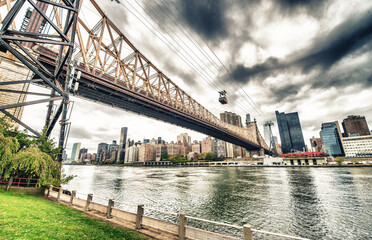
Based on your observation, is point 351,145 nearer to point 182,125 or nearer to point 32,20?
point 182,125

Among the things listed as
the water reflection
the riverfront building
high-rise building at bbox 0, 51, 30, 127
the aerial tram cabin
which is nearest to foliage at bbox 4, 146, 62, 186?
high-rise building at bbox 0, 51, 30, 127

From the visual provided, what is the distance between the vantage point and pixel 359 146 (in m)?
140

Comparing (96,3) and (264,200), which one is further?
(96,3)

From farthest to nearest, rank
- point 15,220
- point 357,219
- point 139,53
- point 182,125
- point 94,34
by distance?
point 182,125, point 139,53, point 94,34, point 357,219, point 15,220

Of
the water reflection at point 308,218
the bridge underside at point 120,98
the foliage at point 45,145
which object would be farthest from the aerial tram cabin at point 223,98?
the foliage at point 45,145

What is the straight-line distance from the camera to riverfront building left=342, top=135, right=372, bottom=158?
13423 centimetres

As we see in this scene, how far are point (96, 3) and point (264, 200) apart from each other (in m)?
40.0

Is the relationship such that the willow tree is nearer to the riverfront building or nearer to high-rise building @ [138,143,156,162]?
high-rise building @ [138,143,156,162]

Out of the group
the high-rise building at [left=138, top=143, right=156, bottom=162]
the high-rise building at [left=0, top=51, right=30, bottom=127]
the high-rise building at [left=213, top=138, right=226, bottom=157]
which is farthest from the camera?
the high-rise building at [left=213, top=138, right=226, bottom=157]

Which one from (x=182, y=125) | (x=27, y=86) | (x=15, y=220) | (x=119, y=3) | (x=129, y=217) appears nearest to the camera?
(x=15, y=220)

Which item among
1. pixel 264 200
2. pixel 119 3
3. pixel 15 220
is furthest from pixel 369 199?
pixel 119 3

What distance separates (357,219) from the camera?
39.2ft

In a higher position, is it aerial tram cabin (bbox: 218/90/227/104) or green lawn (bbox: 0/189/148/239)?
aerial tram cabin (bbox: 218/90/227/104)

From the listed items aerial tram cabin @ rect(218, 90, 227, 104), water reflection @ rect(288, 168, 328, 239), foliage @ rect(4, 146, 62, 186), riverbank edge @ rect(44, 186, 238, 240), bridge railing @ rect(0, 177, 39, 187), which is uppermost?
aerial tram cabin @ rect(218, 90, 227, 104)
